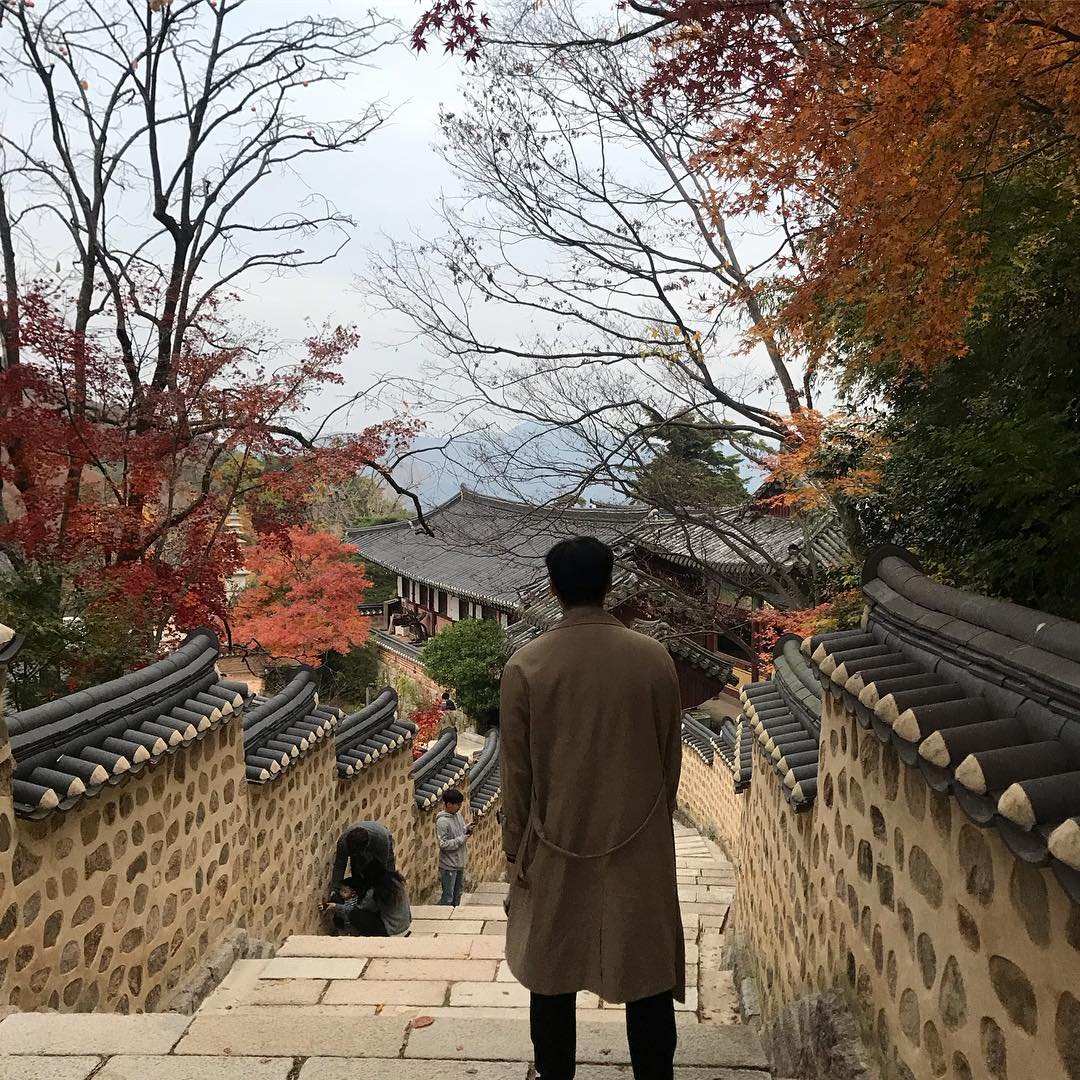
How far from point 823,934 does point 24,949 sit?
3.17 meters

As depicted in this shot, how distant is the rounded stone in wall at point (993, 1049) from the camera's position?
1962 millimetres

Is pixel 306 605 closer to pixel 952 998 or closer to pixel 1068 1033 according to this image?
pixel 952 998

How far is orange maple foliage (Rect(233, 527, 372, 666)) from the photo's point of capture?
60.5ft

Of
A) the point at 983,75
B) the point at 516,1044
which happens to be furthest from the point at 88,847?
the point at 983,75

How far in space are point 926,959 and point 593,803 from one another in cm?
103

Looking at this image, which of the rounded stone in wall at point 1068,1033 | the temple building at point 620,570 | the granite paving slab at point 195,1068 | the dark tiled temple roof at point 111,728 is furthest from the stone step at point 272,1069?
the temple building at point 620,570

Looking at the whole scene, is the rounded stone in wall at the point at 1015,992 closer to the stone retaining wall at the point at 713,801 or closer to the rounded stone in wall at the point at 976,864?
the rounded stone in wall at the point at 976,864

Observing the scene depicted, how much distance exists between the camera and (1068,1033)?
5.57 feet

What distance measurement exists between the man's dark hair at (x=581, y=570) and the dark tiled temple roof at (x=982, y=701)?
0.91m

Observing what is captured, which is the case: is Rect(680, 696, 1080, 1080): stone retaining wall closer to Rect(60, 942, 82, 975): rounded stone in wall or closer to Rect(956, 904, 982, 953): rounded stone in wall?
Rect(956, 904, 982, 953): rounded stone in wall

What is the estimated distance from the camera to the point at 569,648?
2455mm

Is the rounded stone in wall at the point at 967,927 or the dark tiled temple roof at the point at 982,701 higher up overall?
the dark tiled temple roof at the point at 982,701

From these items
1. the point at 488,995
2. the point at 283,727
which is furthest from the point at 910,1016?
the point at 283,727

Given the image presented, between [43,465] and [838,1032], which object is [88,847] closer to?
[838,1032]
